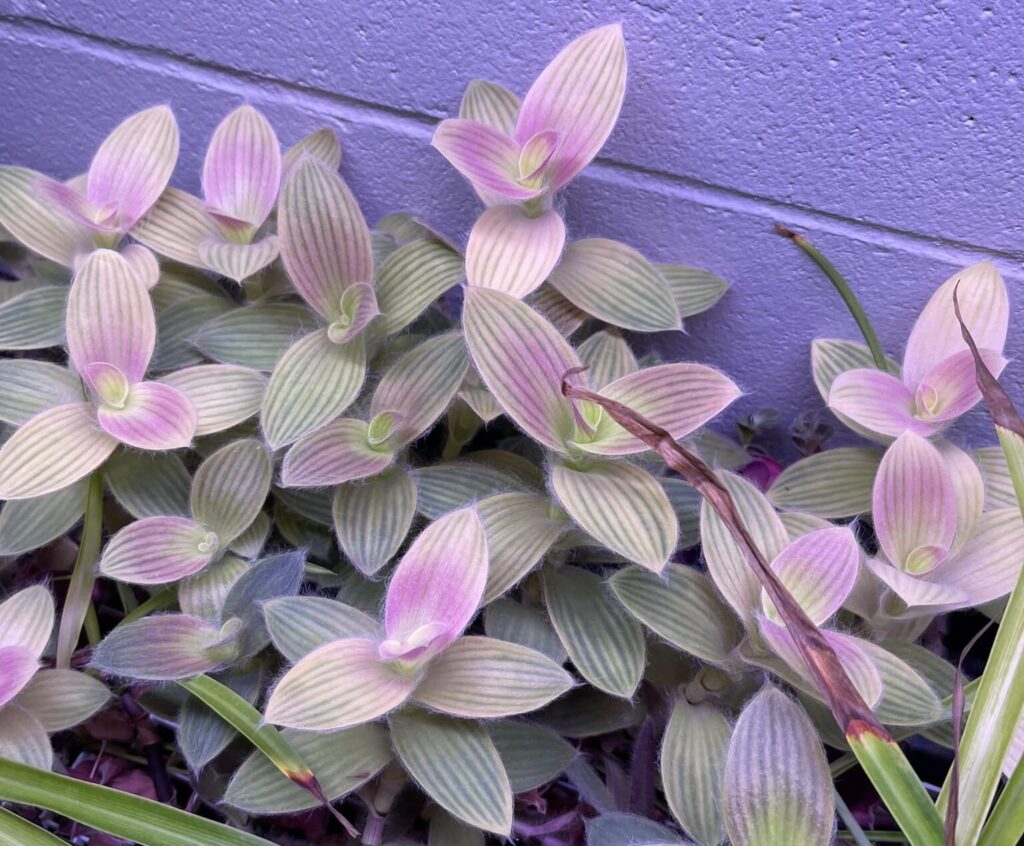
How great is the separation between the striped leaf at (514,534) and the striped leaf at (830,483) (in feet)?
0.96

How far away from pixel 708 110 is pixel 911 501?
459mm

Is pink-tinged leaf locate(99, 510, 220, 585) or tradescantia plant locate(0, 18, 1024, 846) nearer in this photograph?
tradescantia plant locate(0, 18, 1024, 846)

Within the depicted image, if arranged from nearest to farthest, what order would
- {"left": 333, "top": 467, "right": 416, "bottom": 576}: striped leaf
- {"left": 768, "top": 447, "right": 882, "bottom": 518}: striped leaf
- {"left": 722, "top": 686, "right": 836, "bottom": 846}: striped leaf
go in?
{"left": 722, "top": 686, "right": 836, "bottom": 846}: striped leaf → {"left": 333, "top": 467, "right": 416, "bottom": 576}: striped leaf → {"left": 768, "top": 447, "right": 882, "bottom": 518}: striped leaf

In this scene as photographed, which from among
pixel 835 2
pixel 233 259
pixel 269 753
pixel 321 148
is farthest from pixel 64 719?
pixel 835 2

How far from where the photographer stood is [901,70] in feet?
2.91

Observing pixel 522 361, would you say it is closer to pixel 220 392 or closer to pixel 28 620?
pixel 220 392

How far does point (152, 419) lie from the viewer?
892mm

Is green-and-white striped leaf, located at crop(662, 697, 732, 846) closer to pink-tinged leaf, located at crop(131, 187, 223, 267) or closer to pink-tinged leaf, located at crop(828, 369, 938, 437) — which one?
pink-tinged leaf, located at crop(828, 369, 938, 437)

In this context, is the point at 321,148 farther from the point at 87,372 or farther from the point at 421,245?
the point at 87,372

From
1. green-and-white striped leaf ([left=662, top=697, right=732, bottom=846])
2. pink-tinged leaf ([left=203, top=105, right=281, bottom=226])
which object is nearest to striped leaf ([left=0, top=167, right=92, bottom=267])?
pink-tinged leaf ([left=203, top=105, right=281, bottom=226])

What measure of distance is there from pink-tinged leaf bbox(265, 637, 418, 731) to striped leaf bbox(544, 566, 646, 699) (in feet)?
0.54

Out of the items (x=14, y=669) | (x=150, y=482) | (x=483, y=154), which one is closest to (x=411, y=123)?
(x=483, y=154)

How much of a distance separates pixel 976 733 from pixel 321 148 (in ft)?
3.06

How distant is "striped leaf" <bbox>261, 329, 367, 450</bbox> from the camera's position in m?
0.87
